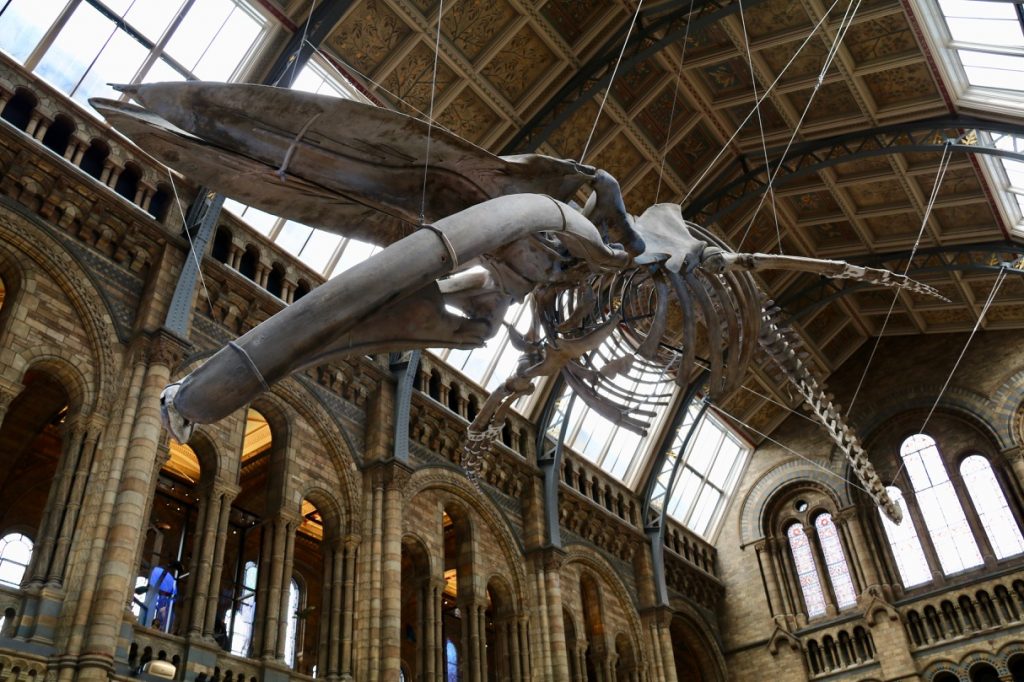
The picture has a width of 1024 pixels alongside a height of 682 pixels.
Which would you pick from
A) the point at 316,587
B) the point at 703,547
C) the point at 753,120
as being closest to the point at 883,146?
the point at 753,120

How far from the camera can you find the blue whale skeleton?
12.1 feet

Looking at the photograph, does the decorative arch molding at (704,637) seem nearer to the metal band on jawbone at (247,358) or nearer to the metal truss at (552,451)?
the metal truss at (552,451)

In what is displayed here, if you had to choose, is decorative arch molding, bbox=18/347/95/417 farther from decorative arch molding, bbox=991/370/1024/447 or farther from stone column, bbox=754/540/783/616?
decorative arch molding, bbox=991/370/1024/447

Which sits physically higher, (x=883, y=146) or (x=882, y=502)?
(x=883, y=146)

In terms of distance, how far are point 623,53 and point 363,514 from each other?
9179 mm

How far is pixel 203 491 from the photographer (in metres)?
11.3

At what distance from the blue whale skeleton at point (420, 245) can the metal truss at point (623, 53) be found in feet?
27.5

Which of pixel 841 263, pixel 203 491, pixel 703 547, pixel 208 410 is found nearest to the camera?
pixel 208 410

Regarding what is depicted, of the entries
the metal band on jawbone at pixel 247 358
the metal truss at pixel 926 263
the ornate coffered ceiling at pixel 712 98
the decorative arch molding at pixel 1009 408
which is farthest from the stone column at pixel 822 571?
the metal band on jawbone at pixel 247 358

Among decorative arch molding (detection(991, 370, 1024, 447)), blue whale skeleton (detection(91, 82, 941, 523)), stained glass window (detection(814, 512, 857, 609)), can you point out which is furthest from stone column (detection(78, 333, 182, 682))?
decorative arch molding (detection(991, 370, 1024, 447))

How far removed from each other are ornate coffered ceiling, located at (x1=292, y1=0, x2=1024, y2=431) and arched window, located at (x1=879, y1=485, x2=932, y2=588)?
623 cm

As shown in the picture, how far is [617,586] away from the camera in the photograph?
19391 millimetres

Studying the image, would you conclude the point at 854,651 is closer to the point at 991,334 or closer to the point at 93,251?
the point at 991,334

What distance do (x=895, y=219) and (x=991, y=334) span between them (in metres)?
5.25
